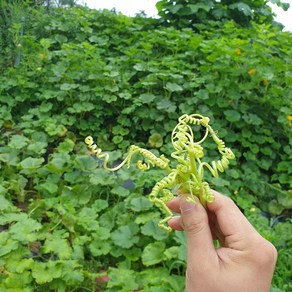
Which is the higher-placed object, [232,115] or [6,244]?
[232,115]

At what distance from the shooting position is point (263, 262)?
1.14m

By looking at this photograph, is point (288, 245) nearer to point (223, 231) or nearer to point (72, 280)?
point (72, 280)

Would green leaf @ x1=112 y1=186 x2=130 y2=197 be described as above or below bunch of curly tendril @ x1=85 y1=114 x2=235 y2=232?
below

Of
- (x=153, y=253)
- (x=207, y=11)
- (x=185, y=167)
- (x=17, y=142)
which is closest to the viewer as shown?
(x=185, y=167)

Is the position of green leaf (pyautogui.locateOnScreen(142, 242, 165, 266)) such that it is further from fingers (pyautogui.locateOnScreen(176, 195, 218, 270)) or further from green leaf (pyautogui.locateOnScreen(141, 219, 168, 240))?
fingers (pyautogui.locateOnScreen(176, 195, 218, 270))

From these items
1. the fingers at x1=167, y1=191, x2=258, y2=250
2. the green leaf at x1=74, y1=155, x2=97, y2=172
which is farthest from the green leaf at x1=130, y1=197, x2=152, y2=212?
the fingers at x1=167, y1=191, x2=258, y2=250

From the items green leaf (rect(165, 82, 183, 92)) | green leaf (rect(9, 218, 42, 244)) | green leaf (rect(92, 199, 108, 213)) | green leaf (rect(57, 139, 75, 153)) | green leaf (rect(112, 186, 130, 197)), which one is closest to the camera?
green leaf (rect(9, 218, 42, 244))

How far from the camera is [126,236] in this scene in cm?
274

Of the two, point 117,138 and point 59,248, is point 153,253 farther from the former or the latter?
point 117,138

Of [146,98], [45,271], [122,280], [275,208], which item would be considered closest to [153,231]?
[122,280]

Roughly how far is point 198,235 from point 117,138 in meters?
2.99

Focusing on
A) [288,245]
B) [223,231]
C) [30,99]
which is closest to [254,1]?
[30,99]

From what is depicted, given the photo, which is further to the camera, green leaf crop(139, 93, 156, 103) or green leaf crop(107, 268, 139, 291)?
green leaf crop(139, 93, 156, 103)

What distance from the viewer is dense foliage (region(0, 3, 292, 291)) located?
8.32 ft
